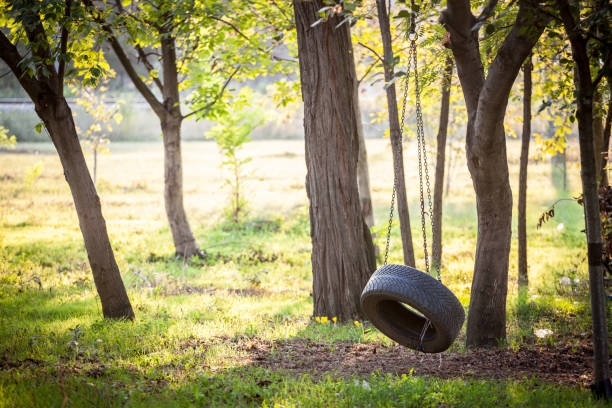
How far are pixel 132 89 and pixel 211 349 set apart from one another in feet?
92.2

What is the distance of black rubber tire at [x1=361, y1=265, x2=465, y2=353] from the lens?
4.61m

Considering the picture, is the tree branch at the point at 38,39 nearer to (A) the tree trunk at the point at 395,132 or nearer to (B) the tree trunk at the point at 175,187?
(A) the tree trunk at the point at 395,132

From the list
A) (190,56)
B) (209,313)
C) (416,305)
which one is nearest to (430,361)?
(416,305)

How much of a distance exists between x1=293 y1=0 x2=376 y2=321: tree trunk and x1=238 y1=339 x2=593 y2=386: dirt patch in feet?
4.47

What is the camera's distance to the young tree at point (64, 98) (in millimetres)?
6031

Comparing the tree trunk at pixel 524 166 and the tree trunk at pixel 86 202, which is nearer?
the tree trunk at pixel 86 202

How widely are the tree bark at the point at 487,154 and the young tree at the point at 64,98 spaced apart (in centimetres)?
387

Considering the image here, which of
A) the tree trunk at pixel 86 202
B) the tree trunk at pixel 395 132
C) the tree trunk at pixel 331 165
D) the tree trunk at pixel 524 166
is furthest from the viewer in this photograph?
the tree trunk at pixel 524 166

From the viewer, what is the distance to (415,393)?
422 centimetres

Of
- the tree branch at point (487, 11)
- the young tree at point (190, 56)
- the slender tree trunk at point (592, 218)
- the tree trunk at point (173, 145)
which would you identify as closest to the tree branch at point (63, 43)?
the young tree at point (190, 56)

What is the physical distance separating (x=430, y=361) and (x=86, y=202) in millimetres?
4603

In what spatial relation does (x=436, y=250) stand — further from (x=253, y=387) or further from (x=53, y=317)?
(x=53, y=317)

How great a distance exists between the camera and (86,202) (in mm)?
6848

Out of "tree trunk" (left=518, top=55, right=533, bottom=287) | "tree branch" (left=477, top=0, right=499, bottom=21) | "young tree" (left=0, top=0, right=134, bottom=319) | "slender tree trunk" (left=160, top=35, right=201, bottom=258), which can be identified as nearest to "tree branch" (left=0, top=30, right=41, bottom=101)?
"young tree" (left=0, top=0, right=134, bottom=319)
